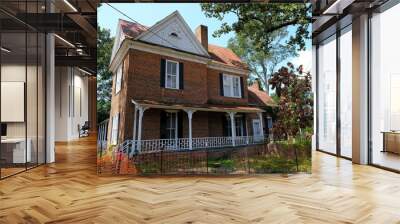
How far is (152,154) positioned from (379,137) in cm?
410

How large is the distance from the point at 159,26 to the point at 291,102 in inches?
98.3

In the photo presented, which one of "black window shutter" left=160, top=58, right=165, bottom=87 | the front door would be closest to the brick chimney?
"black window shutter" left=160, top=58, right=165, bottom=87

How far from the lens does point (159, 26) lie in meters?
5.59

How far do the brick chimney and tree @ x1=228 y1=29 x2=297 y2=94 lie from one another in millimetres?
558

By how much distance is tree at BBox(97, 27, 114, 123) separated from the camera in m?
5.55

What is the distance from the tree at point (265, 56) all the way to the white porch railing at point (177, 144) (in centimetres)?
94

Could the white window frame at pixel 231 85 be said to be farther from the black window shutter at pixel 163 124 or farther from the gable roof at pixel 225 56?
the black window shutter at pixel 163 124

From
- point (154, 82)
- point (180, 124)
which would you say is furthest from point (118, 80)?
point (180, 124)

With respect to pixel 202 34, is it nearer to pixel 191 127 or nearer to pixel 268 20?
pixel 268 20

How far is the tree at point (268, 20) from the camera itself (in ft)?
19.1

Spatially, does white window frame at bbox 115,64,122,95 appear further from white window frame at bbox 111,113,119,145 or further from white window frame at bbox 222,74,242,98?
white window frame at bbox 222,74,242,98

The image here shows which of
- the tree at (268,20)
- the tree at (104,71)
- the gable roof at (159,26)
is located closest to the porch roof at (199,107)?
the tree at (104,71)

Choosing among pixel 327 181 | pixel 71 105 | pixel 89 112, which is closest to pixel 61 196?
pixel 327 181

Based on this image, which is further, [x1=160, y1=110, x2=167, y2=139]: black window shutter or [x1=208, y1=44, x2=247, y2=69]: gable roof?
[x1=208, y1=44, x2=247, y2=69]: gable roof
